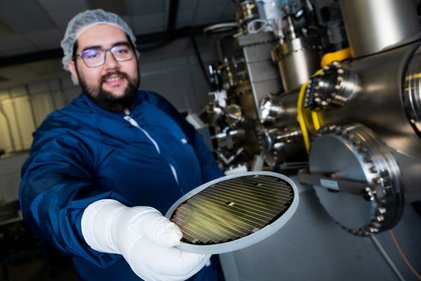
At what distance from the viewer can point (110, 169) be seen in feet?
2.70

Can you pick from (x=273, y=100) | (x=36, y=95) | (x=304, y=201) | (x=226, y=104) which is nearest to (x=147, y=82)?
(x=36, y=95)

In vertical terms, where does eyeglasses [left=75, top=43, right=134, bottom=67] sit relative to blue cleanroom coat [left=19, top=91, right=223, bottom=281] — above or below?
above

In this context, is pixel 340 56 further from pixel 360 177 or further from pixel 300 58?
pixel 360 177

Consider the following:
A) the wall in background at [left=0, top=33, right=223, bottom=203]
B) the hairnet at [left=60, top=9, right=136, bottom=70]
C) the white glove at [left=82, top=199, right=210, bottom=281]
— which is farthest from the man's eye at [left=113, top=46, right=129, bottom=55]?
the wall in background at [left=0, top=33, right=223, bottom=203]

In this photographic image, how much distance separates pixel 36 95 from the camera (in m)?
4.49

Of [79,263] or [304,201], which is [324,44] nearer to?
[304,201]

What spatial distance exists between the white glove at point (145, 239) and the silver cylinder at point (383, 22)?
0.69 m

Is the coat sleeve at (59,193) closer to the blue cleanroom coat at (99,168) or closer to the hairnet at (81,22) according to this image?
the blue cleanroom coat at (99,168)

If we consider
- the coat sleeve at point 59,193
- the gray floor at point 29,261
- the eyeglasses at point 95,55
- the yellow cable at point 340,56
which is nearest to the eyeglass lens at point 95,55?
the eyeglasses at point 95,55

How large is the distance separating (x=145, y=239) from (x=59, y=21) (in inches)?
127

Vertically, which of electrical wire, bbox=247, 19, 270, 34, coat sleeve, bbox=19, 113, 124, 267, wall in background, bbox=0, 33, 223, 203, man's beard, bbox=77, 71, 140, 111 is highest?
wall in background, bbox=0, 33, 223, 203

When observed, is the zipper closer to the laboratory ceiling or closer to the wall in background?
the laboratory ceiling

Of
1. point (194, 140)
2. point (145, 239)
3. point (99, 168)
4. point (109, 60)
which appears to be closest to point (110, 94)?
point (109, 60)

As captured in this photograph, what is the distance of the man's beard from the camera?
2.92 ft
